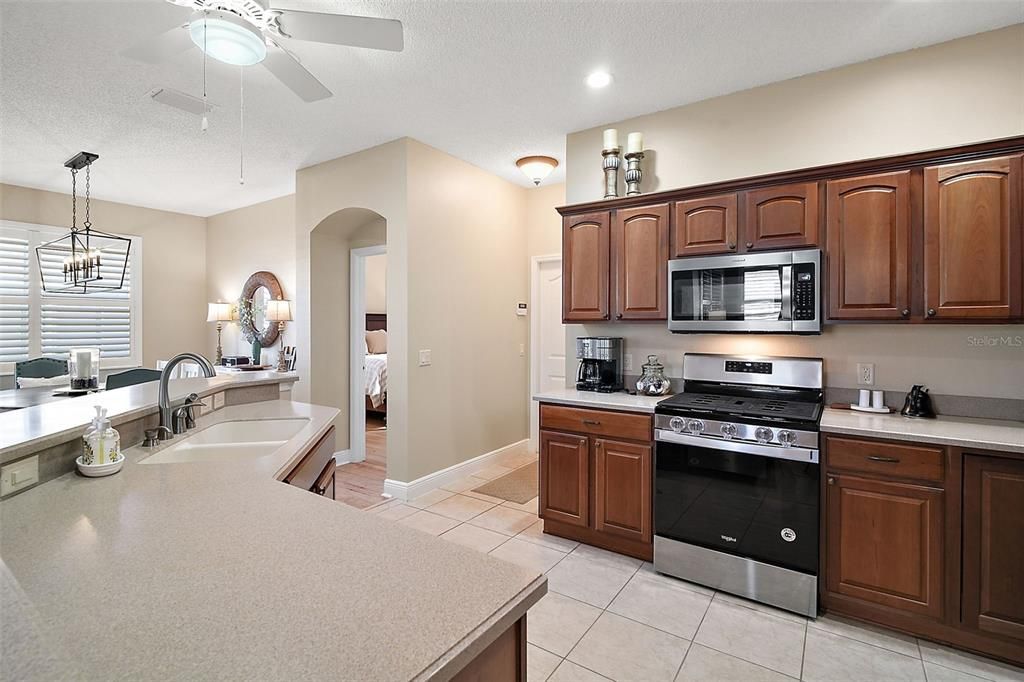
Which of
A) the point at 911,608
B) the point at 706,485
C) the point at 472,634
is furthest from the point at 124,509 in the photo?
the point at 911,608

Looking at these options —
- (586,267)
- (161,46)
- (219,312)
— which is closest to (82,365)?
(219,312)

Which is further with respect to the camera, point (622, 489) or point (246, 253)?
point (246, 253)

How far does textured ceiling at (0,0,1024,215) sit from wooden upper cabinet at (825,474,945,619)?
2.22m

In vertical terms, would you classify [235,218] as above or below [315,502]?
above

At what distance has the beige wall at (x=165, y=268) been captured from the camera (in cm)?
580

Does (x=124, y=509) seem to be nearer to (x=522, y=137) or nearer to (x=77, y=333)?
(x=522, y=137)

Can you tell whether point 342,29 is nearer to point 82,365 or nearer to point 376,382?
point 82,365

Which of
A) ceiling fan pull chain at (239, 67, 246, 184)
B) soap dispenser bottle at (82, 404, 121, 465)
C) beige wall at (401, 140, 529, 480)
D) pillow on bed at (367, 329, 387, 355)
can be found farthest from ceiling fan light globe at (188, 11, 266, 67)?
pillow on bed at (367, 329, 387, 355)

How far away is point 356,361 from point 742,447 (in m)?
3.77

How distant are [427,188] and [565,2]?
6.61 feet

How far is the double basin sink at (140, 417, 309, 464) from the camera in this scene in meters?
2.04

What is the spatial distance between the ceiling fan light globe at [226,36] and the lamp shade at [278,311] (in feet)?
12.3

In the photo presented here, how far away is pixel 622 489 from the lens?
2.92 metres

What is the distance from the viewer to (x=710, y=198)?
→ 296 centimetres
